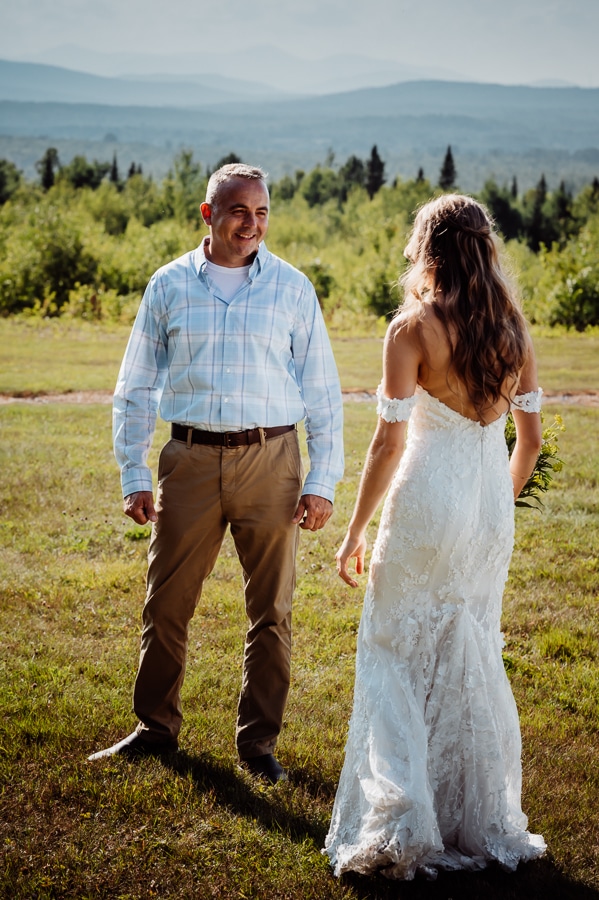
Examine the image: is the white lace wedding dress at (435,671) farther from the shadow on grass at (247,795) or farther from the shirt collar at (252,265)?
the shirt collar at (252,265)

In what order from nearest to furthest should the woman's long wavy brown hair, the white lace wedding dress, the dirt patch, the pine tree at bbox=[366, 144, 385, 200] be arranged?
1. the woman's long wavy brown hair
2. the white lace wedding dress
3. the dirt patch
4. the pine tree at bbox=[366, 144, 385, 200]

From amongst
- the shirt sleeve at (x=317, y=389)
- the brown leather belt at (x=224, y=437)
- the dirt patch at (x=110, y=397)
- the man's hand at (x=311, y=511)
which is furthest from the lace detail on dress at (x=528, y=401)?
the dirt patch at (x=110, y=397)

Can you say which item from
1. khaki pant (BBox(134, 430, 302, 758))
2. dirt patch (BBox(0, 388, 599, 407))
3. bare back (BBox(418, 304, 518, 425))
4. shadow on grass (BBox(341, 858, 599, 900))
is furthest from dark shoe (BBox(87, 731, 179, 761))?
dirt patch (BBox(0, 388, 599, 407))

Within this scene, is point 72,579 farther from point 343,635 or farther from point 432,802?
point 432,802

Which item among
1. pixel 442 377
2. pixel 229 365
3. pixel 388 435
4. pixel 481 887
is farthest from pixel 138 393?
pixel 481 887

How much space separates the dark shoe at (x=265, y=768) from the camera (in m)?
3.97

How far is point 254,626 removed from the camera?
13.0 feet

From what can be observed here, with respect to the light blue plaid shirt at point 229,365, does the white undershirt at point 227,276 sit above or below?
above

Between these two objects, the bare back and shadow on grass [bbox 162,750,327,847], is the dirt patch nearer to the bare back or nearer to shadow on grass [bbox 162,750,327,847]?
shadow on grass [bbox 162,750,327,847]

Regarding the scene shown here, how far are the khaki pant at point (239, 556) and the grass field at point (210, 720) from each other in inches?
11.3

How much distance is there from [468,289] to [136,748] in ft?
8.22

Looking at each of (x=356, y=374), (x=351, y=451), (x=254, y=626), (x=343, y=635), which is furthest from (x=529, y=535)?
(x=356, y=374)

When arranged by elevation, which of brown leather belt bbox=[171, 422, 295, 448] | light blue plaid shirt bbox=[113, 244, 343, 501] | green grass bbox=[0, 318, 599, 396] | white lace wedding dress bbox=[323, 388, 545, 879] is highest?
light blue plaid shirt bbox=[113, 244, 343, 501]

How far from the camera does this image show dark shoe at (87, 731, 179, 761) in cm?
Answer: 407
